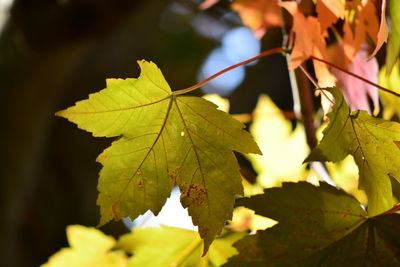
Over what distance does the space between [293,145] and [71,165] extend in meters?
1.17

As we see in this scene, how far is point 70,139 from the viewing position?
2.13m

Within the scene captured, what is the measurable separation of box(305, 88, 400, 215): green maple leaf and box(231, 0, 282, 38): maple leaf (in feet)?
1.55

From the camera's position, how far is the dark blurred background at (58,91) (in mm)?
1531

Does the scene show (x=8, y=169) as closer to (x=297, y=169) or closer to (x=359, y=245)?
(x=297, y=169)

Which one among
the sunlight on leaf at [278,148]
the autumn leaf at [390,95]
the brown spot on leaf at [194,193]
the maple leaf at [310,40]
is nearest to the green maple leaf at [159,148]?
the brown spot on leaf at [194,193]

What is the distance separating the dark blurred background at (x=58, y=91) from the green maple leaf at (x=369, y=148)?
106 cm

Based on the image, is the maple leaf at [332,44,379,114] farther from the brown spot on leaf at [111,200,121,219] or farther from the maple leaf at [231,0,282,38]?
the brown spot on leaf at [111,200,121,219]

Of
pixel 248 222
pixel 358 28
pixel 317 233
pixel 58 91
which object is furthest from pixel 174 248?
pixel 58 91

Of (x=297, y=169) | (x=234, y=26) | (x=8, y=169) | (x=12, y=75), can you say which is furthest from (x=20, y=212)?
(x=234, y=26)

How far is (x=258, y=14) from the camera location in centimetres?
103

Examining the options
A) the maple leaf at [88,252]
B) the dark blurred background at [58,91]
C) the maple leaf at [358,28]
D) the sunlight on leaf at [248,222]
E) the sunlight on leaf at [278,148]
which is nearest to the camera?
the maple leaf at [358,28]

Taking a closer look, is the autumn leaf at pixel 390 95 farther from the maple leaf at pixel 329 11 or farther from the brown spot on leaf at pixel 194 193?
the brown spot on leaf at pixel 194 193

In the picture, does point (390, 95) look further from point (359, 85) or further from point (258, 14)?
point (258, 14)

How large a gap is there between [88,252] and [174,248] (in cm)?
25
